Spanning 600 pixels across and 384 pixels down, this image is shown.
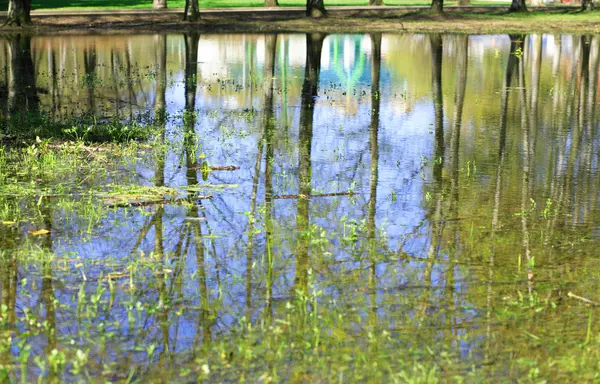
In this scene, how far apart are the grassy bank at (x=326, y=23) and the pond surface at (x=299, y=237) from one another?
76.9 ft

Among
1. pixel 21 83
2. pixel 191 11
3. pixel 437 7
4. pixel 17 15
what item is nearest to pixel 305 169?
pixel 21 83

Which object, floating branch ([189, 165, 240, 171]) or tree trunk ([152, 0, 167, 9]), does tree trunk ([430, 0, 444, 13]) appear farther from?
floating branch ([189, 165, 240, 171])

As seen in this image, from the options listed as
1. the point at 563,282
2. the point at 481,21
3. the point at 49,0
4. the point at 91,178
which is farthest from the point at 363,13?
the point at 563,282

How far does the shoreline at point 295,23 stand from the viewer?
42.9 metres

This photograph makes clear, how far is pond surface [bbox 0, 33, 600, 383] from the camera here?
631cm

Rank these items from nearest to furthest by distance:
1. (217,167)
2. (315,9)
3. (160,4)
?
(217,167)
(315,9)
(160,4)

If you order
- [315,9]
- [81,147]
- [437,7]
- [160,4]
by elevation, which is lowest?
[81,147]

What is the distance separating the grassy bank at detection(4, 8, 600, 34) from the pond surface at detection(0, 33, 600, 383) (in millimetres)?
23451

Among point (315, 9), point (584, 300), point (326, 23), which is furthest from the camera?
point (315, 9)

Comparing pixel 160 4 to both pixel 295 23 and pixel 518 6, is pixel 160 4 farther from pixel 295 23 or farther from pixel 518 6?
pixel 518 6

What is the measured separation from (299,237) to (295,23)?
123 feet

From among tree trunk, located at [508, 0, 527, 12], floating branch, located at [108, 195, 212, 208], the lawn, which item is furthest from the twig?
the lawn

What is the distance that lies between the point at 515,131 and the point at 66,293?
400 inches

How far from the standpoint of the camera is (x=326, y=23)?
45719 mm
